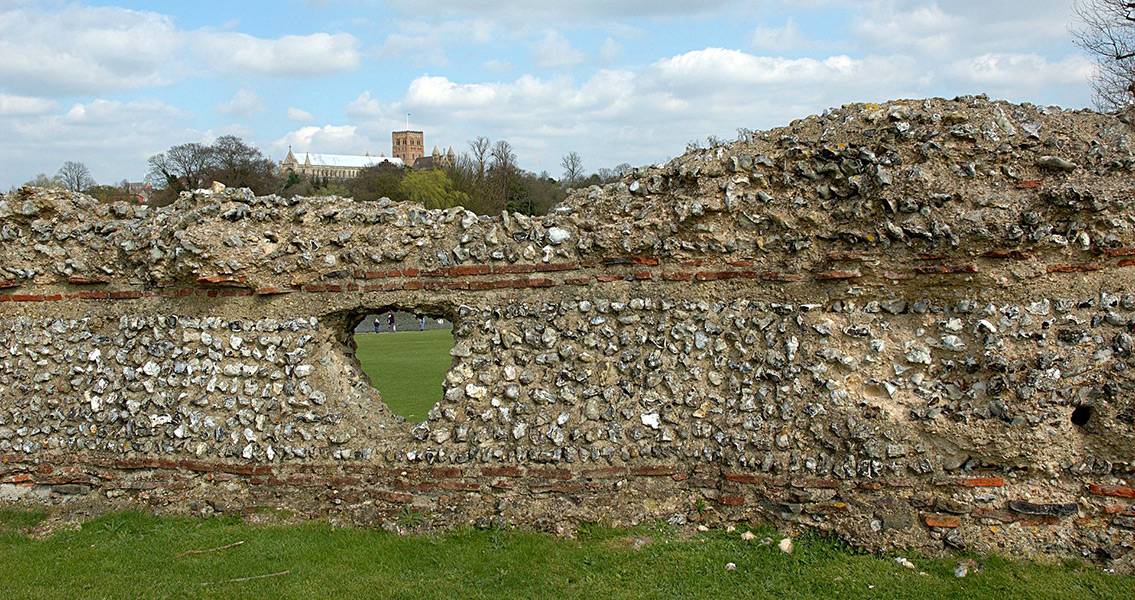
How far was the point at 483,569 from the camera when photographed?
200 inches

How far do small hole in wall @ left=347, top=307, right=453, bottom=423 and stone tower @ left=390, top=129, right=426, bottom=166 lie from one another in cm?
9415

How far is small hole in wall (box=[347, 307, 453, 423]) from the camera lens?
404 inches

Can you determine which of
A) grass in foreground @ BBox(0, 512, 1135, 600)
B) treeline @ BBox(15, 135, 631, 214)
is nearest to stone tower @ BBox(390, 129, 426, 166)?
treeline @ BBox(15, 135, 631, 214)

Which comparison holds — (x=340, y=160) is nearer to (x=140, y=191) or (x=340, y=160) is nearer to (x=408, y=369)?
(x=140, y=191)

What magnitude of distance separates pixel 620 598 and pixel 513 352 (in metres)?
2.07

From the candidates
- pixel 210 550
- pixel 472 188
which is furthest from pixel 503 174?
pixel 210 550

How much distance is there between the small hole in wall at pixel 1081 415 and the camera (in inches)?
200

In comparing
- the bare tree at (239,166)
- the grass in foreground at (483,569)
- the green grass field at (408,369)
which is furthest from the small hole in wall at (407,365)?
the bare tree at (239,166)

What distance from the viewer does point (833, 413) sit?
17.5ft

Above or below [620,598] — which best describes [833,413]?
above

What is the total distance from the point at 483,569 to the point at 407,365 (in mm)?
10549

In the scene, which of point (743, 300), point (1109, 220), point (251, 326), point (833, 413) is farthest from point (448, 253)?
point (1109, 220)

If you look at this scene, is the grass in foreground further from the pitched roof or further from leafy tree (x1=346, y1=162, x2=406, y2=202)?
the pitched roof

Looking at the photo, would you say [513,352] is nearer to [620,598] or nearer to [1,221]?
[620,598]
